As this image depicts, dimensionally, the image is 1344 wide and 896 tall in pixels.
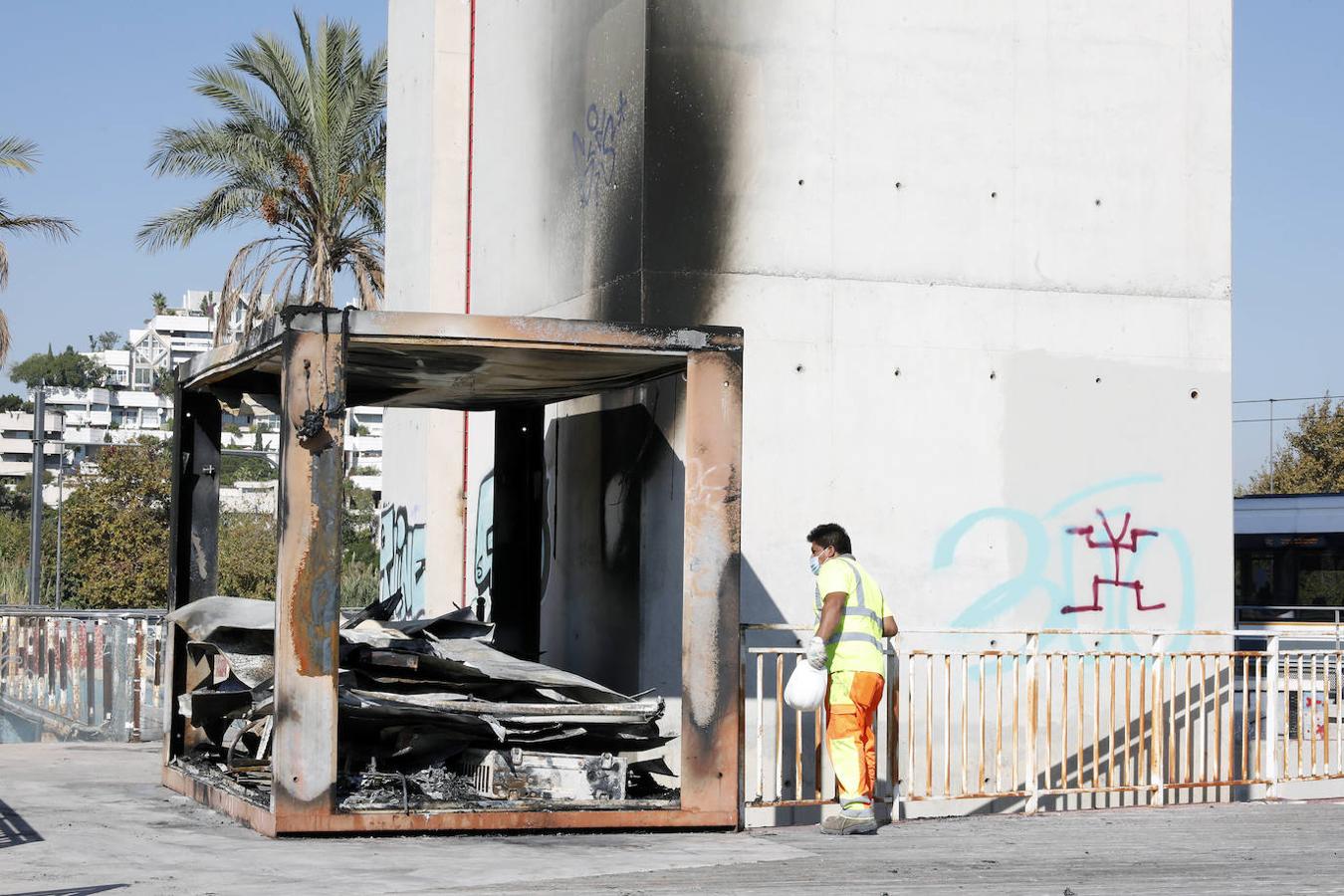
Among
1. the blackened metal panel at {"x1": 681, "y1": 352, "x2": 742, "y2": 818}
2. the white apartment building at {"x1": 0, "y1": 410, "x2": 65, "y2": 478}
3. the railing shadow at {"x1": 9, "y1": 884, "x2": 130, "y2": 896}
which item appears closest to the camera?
the railing shadow at {"x1": 9, "y1": 884, "x2": 130, "y2": 896}

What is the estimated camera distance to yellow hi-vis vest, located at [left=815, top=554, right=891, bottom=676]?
10000 mm

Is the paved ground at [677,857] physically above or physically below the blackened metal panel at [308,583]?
below

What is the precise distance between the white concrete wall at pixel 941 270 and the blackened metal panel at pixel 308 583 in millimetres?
3222

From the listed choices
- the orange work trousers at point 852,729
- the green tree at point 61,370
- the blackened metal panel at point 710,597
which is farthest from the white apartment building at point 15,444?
the orange work trousers at point 852,729

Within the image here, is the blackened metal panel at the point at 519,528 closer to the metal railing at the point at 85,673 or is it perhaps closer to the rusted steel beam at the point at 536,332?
the metal railing at the point at 85,673

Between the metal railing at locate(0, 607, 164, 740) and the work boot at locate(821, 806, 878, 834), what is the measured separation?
27.3 ft

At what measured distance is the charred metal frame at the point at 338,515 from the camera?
914cm

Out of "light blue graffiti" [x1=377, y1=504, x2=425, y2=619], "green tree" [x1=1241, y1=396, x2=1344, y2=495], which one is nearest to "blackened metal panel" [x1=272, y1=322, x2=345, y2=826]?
"light blue graffiti" [x1=377, y1=504, x2=425, y2=619]

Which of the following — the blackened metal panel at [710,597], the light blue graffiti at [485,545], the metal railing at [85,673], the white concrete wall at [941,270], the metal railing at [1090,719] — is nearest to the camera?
the blackened metal panel at [710,597]

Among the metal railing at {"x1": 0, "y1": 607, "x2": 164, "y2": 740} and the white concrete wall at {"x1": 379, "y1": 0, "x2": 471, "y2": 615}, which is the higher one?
the white concrete wall at {"x1": 379, "y1": 0, "x2": 471, "y2": 615}

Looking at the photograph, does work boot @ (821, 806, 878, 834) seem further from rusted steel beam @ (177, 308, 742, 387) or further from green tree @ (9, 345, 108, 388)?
green tree @ (9, 345, 108, 388)

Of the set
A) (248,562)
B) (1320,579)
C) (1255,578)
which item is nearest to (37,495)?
(248,562)

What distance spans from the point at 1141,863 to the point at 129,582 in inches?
1302

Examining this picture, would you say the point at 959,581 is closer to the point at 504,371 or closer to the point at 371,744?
the point at 504,371
